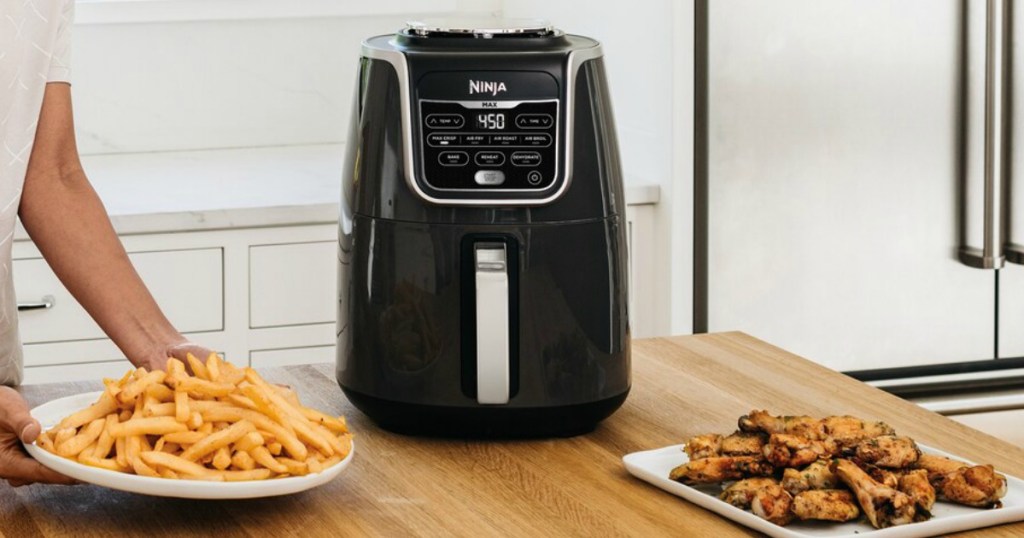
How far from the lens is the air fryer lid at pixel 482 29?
122 cm

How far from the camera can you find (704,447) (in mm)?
1084

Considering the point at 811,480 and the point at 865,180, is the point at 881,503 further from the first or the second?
the point at 865,180

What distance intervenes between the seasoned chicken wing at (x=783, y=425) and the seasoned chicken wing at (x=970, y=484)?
0.09 metres

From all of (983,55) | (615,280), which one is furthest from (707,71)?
(615,280)

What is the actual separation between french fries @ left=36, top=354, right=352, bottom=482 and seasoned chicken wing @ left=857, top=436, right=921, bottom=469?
381mm

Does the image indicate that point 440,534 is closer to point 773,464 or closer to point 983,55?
point 773,464

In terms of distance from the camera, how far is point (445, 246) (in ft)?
3.90

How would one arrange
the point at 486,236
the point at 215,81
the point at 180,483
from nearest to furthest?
the point at 180,483
the point at 486,236
the point at 215,81

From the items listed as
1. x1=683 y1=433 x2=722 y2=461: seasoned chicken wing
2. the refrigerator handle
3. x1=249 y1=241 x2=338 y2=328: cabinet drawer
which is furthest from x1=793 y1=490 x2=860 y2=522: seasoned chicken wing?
the refrigerator handle

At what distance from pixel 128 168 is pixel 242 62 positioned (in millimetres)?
383

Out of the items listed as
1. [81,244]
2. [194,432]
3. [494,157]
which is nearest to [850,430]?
[494,157]

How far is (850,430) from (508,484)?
0.86ft

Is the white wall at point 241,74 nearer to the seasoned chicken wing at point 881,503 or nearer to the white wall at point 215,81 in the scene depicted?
the white wall at point 215,81

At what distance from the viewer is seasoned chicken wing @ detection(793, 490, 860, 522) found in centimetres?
98
